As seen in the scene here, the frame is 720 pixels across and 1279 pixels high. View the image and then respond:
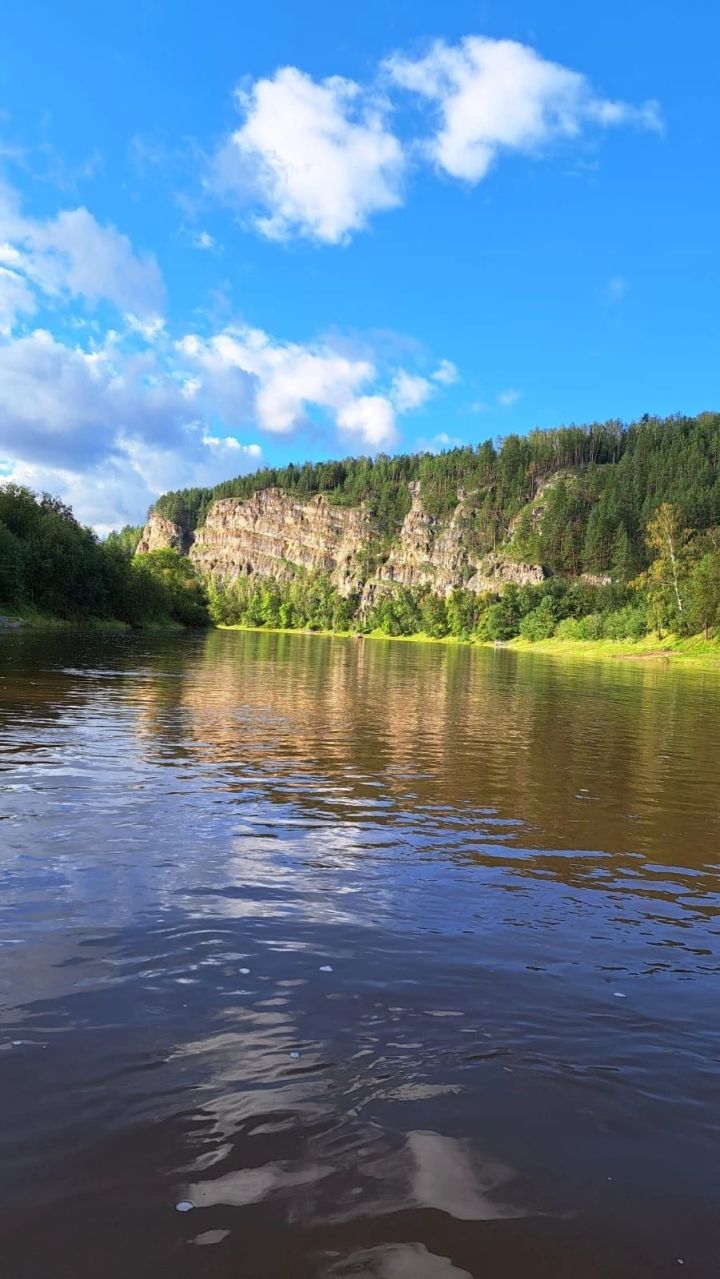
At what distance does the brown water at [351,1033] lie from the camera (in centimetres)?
418

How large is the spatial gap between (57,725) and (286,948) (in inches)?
661

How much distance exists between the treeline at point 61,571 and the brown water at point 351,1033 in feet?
274

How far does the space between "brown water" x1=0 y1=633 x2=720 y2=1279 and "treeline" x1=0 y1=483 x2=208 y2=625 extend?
274ft

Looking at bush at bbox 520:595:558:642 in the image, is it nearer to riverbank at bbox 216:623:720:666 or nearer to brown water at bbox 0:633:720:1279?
riverbank at bbox 216:623:720:666

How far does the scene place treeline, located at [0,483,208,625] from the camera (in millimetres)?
91625

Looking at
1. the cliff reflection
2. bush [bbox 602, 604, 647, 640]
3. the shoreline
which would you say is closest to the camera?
the cliff reflection

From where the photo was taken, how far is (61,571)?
103875 millimetres

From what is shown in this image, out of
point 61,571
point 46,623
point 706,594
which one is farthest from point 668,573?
point 46,623

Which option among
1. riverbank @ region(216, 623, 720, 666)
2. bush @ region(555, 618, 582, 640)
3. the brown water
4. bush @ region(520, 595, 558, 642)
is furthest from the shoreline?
the brown water

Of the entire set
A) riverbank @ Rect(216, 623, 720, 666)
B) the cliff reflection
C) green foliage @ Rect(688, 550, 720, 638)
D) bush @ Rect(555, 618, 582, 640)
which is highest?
green foliage @ Rect(688, 550, 720, 638)

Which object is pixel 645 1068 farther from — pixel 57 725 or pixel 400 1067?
pixel 57 725

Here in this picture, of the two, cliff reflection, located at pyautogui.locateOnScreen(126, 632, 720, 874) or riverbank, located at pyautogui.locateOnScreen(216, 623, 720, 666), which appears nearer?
cliff reflection, located at pyautogui.locateOnScreen(126, 632, 720, 874)

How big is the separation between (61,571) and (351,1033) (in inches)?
4202

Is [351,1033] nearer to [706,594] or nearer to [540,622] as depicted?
[706,594]
